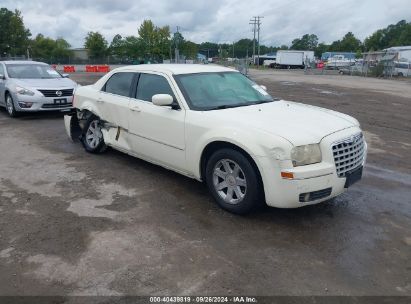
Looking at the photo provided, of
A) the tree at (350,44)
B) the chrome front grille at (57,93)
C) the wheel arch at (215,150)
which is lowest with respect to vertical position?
the wheel arch at (215,150)

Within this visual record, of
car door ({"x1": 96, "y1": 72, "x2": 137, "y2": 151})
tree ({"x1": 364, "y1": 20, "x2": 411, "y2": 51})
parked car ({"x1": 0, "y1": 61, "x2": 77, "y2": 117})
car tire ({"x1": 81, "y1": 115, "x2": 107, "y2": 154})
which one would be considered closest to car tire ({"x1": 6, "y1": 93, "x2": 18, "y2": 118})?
parked car ({"x1": 0, "y1": 61, "x2": 77, "y2": 117})

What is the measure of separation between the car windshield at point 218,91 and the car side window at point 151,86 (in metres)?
0.20

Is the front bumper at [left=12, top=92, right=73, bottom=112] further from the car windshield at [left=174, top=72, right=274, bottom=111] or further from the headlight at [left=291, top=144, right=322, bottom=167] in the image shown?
the headlight at [left=291, top=144, right=322, bottom=167]

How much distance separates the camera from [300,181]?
393cm

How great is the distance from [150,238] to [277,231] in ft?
4.35

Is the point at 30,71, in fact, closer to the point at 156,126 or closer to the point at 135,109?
the point at 135,109

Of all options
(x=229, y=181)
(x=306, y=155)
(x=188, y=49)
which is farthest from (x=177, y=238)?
(x=188, y=49)

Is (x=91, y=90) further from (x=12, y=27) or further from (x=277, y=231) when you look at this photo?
(x=12, y=27)

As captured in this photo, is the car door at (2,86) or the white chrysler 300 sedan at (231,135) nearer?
the white chrysler 300 sedan at (231,135)

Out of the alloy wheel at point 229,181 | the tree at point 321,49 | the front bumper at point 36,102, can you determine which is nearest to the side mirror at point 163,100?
the alloy wheel at point 229,181

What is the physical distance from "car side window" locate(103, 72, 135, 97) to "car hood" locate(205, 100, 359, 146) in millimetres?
1811

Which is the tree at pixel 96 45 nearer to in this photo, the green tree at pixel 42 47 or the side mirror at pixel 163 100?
the green tree at pixel 42 47

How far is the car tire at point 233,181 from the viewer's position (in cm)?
420

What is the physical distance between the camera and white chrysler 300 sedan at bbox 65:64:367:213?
4.02 metres
